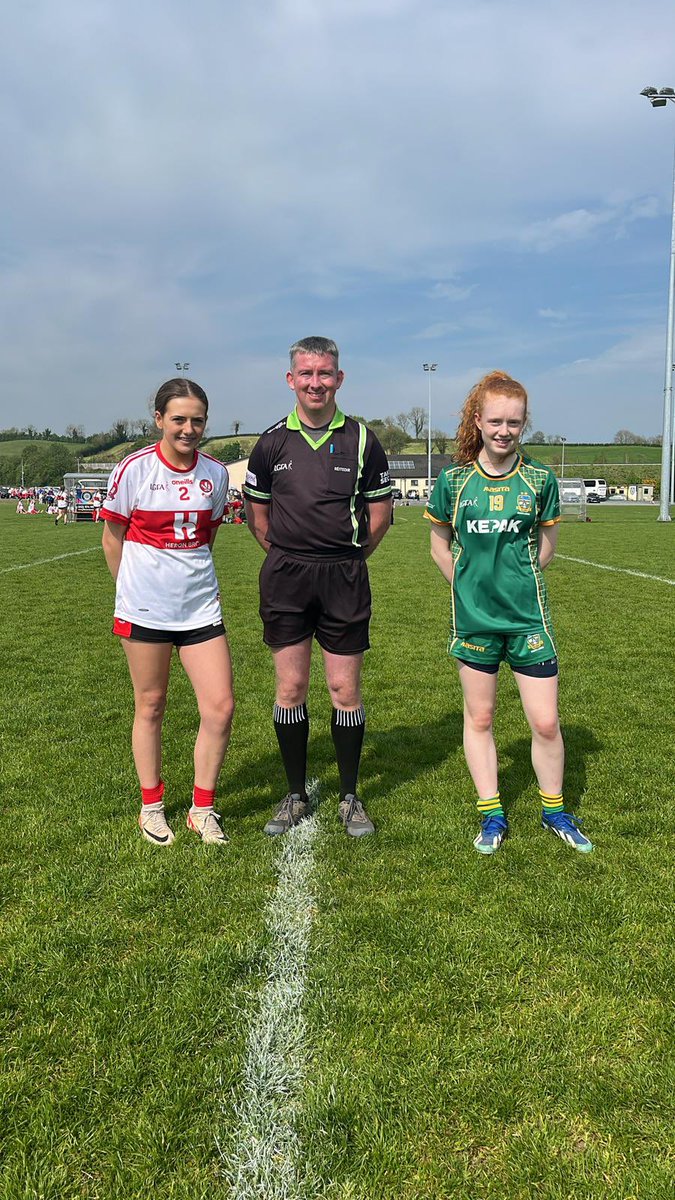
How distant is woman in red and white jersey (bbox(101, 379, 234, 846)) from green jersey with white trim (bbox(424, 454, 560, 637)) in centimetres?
117

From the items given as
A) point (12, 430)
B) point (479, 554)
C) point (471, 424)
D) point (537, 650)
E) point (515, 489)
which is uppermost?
point (12, 430)

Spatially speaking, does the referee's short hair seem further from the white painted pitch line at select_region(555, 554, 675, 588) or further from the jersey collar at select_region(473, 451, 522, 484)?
the white painted pitch line at select_region(555, 554, 675, 588)

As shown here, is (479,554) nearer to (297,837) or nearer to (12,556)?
(297,837)

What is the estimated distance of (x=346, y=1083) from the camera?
88.2 inches

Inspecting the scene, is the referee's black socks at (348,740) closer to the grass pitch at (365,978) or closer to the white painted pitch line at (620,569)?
the grass pitch at (365,978)

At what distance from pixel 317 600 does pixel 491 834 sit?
55.6 inches

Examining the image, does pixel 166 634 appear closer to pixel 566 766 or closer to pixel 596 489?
pixel 566 766

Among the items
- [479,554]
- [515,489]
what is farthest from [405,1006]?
[515,489]

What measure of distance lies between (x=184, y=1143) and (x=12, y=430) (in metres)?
185

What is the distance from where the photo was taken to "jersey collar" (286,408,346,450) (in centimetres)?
373

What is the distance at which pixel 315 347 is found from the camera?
3.59 meters

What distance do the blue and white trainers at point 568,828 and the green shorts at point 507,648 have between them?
78 centimetres

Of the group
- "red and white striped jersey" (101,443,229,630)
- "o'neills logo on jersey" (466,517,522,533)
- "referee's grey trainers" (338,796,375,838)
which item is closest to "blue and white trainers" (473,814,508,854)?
"referee's grey trainers" (338,796,375,838)

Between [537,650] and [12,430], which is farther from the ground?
[12,430]
